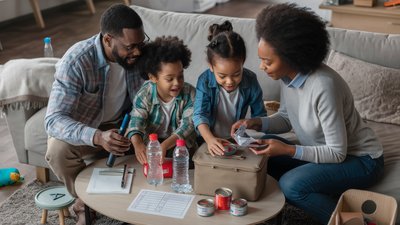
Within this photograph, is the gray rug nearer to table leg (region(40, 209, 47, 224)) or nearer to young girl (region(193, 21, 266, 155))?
table leg (region(40, 209, 47, 224))

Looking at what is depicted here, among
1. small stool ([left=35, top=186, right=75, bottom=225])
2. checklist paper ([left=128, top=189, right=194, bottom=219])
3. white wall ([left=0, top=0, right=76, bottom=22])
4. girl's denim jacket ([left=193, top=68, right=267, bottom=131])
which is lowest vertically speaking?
small stool ([left=35, top=186, right=75, bottom=225])

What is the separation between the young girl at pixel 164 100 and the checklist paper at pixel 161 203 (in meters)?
0.22

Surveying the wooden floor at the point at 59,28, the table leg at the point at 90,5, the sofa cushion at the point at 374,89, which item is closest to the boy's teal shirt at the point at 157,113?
the sofa cushion at the point at 374,89

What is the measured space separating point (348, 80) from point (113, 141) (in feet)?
4.06

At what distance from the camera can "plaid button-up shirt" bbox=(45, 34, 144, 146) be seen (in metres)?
2.11

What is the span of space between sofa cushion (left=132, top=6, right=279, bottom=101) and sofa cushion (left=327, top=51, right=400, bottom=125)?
15.0 inches

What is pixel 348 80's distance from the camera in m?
2.58

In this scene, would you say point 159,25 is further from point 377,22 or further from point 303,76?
point 377,22

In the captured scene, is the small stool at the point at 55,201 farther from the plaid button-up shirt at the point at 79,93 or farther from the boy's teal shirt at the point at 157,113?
the boy's teal shirt at the point at 157,113

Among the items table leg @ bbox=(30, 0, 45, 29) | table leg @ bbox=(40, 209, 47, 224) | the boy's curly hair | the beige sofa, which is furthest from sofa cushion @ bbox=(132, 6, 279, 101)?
table leg @ bbox=(30, 0, 45, 29)

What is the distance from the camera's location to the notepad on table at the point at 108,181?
192 centimetres

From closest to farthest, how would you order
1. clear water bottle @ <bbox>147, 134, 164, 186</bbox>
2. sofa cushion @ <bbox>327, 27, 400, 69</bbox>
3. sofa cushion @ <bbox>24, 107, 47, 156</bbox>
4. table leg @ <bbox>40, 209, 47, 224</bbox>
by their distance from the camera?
clear water bottle @ <bbox>147, 134, 164, 186</bbox>
table leg @ <bbox>40, 209, 47, 224</bbox>
sofa cushion @ <bbox>24, 107, 47, 156</bbox>
sofa cushion @ <bbox>327, 27, 400, 69</bbox>

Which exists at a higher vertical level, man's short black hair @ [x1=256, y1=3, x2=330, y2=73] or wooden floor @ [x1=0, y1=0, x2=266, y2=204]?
man's short black hair @ [x1=256, y1=3, x2=330, y2=73]

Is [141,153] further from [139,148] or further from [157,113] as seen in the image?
[157,113]
